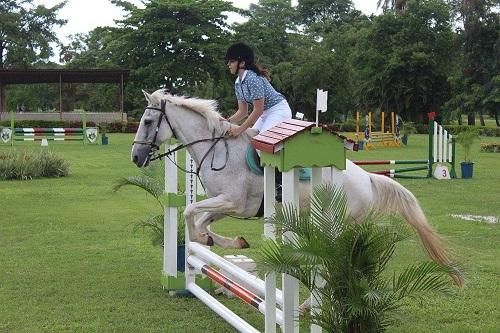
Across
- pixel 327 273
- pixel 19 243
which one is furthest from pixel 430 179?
pixel 327 273

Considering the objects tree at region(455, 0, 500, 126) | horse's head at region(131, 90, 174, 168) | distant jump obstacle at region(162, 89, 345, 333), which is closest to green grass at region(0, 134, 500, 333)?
distant jump obstacle at region(162, 89, 345, 333)

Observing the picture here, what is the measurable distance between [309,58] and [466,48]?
11.1 metres

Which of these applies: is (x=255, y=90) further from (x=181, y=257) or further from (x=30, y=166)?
(x=30, y=166)

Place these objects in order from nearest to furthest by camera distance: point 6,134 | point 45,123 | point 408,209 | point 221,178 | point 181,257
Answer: point 408,209 → point 221,178 → point 181,257 → point 6,134 → point 45,123

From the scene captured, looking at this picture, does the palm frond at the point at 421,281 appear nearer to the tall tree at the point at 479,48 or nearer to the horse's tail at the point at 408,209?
the horse's tail at the point at 408,209

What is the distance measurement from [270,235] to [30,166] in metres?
15.9

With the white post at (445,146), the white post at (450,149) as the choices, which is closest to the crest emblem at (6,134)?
the white post at (450,149)

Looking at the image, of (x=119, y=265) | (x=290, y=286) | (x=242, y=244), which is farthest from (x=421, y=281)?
(x=119, y=265)

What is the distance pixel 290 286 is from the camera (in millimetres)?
4035

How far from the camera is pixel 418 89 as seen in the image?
174ft

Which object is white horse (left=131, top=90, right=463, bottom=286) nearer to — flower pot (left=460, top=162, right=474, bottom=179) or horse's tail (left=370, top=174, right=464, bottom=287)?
horse's tail (left=370, top=174, right=464, bottom=287)

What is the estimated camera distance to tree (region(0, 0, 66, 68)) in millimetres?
61375

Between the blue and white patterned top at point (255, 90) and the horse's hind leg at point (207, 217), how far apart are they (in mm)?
898

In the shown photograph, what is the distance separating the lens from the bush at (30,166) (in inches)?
737
